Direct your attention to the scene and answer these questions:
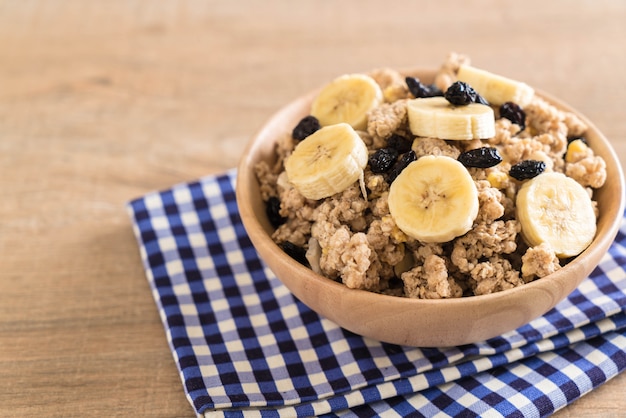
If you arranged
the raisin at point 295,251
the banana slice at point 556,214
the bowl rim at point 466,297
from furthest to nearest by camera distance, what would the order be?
the raisin at point 295,251 < the banana slice at point 556,214 < the bowl rim at point 466,297

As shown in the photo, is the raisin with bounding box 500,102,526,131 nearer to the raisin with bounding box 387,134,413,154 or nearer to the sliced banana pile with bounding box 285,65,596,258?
the sliced banana pile with bounding box 285,65,596,258

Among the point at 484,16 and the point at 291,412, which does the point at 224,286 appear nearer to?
the point at 291,412

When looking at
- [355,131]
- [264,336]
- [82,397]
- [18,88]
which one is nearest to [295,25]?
[18,88]

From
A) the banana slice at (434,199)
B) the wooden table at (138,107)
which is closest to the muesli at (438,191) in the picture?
the banana slice at (434,199)

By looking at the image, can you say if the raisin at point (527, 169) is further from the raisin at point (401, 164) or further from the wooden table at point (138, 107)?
the wooden table at point (138, 107)

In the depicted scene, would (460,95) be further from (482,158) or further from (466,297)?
(466,297)

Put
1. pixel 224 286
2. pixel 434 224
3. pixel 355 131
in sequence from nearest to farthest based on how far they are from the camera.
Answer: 1. pixel 434 224
2. pixel 355 131
3. pixel 224 286
